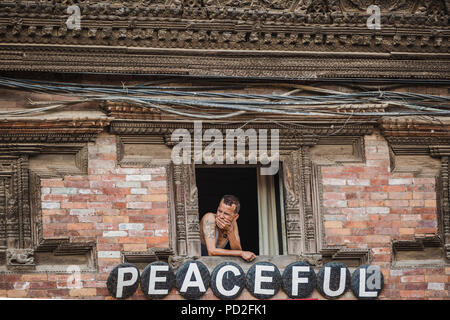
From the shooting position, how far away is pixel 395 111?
11.5 metres

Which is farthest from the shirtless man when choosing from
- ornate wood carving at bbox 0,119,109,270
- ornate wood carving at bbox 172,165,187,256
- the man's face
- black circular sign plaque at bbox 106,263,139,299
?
ornate wood carving at bbox 0,119,109,270

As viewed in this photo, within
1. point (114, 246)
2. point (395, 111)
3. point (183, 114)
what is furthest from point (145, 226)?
point (395, 111)

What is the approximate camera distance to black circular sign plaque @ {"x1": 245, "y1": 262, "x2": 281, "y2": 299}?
35.3 ft

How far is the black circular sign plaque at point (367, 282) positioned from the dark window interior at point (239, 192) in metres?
2.56

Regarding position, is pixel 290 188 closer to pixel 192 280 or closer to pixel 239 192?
pixel 192 280

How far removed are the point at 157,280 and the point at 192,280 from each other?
0.36 m

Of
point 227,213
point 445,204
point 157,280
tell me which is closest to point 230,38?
point 227,213

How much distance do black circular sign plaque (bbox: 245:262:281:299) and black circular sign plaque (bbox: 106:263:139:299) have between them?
117 cm

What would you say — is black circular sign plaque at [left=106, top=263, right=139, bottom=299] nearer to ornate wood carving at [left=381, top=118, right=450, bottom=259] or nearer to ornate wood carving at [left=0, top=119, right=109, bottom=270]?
ornate wood carving at [left=0, top=119, right=109, bottom=270]

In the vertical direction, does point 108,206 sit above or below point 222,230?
above

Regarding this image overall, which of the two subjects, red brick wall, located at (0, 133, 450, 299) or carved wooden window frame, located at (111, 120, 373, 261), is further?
carved wooden window frame, located at (111, 120, 373, 261)

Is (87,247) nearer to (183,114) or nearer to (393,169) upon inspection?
(183,114)

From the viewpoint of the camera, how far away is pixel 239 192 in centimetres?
1414

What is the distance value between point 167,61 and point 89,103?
0.95m
